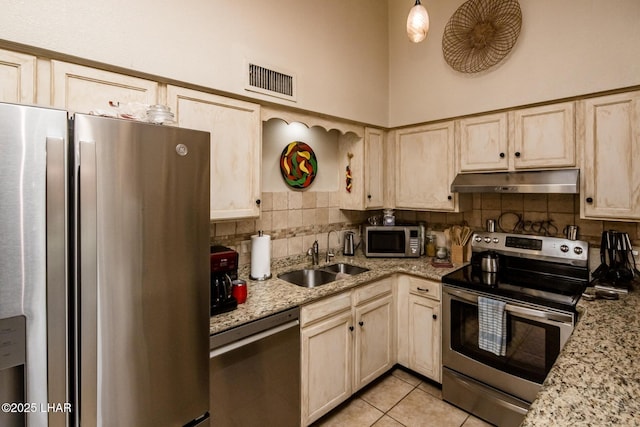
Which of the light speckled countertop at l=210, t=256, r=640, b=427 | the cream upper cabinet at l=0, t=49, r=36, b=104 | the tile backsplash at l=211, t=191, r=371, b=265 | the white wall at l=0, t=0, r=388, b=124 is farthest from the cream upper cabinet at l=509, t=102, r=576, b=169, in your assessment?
the cream upper cabinet at l=0, t=49, r=36, b=104

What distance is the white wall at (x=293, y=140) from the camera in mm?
2467

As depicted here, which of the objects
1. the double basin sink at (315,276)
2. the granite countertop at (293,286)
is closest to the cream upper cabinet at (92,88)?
the granite countertop at (293,286)

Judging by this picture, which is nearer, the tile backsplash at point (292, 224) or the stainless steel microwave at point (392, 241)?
the tile backsplash at point (292, 224)

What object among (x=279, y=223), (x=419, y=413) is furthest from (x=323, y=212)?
(x=419, y=413)

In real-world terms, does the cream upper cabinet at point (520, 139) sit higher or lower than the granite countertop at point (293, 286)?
higher

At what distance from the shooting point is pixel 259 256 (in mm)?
2135

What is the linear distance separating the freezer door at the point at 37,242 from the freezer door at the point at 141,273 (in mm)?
48

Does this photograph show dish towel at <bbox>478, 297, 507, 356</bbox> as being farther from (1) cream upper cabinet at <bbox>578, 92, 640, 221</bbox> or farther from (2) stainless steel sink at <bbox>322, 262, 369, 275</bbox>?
(2) stainless steel sink at <bbox>322, 262, 369, 275</bbox>

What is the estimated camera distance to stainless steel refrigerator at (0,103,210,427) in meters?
0.85

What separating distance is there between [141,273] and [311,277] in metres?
1.60

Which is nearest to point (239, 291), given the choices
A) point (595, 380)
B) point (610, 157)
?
point (595, 380)

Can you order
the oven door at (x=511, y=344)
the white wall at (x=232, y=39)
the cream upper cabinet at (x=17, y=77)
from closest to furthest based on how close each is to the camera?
the cream upper cabinet at (x=17, y=77) → the white wall at (x=232, y=39) → the oven door at (x=511, y=344)

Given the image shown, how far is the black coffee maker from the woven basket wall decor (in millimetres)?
2344

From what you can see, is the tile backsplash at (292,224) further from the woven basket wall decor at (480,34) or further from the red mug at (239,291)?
the woven basket wall decor at (480,34)
